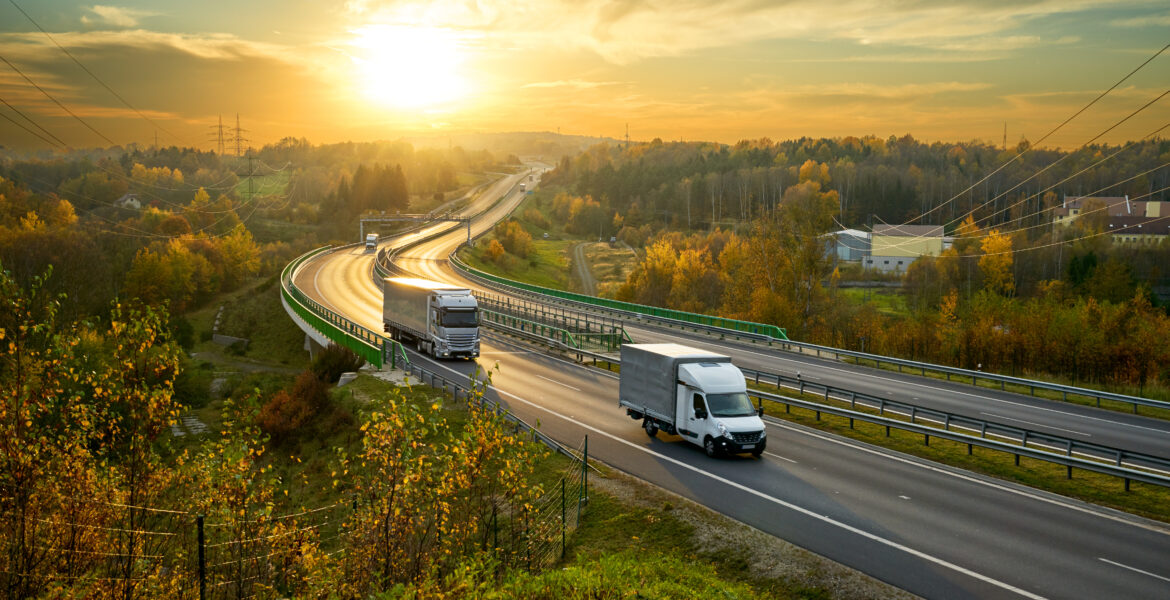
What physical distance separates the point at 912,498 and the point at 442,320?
2938cm

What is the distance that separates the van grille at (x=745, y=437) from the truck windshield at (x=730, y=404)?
771 mm

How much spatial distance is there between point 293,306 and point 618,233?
118706 millimetres

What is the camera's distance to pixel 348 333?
5050 centimetres

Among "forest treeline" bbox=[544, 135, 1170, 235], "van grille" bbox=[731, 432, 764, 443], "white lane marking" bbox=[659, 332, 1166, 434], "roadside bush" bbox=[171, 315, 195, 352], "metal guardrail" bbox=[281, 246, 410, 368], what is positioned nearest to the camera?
"van grille" bbox=[731, 432, 764, 443]

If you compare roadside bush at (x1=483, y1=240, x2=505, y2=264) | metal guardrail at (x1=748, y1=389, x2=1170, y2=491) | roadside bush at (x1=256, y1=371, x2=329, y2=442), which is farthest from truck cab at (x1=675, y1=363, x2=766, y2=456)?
roadside bush at (x1=483, y1=240, x2=505, y2=264)

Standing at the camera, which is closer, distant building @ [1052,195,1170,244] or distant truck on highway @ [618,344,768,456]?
distant truck on highway @ [618,344,768,456]

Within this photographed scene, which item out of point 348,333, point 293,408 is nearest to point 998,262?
point 348,333

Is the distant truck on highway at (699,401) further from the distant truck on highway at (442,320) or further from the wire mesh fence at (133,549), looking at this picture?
the distant truck on highway at (442,320)

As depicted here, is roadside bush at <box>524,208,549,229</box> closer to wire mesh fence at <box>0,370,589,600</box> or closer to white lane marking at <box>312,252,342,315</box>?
white lane marking at <box>312,252,342,315</box>

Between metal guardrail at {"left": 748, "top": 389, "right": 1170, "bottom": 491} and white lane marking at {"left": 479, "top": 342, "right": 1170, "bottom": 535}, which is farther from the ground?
metal guardrail at {"left": 748, "top": 389, "right": 1170, "bottom": 491}

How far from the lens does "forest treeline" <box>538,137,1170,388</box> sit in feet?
165

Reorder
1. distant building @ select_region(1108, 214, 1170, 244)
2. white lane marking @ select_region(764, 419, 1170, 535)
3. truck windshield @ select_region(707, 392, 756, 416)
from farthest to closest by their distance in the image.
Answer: distant building @ select_region(1108, 214, 1170, 244) → truck windshield @ select_region(707, 392, 756, 416) → white lane marking @ select_region(764, 419, 1170, 535)

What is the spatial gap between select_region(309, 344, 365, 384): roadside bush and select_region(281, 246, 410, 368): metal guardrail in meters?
0.42

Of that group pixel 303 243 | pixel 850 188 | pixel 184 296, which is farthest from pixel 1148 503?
pixel 850 188
